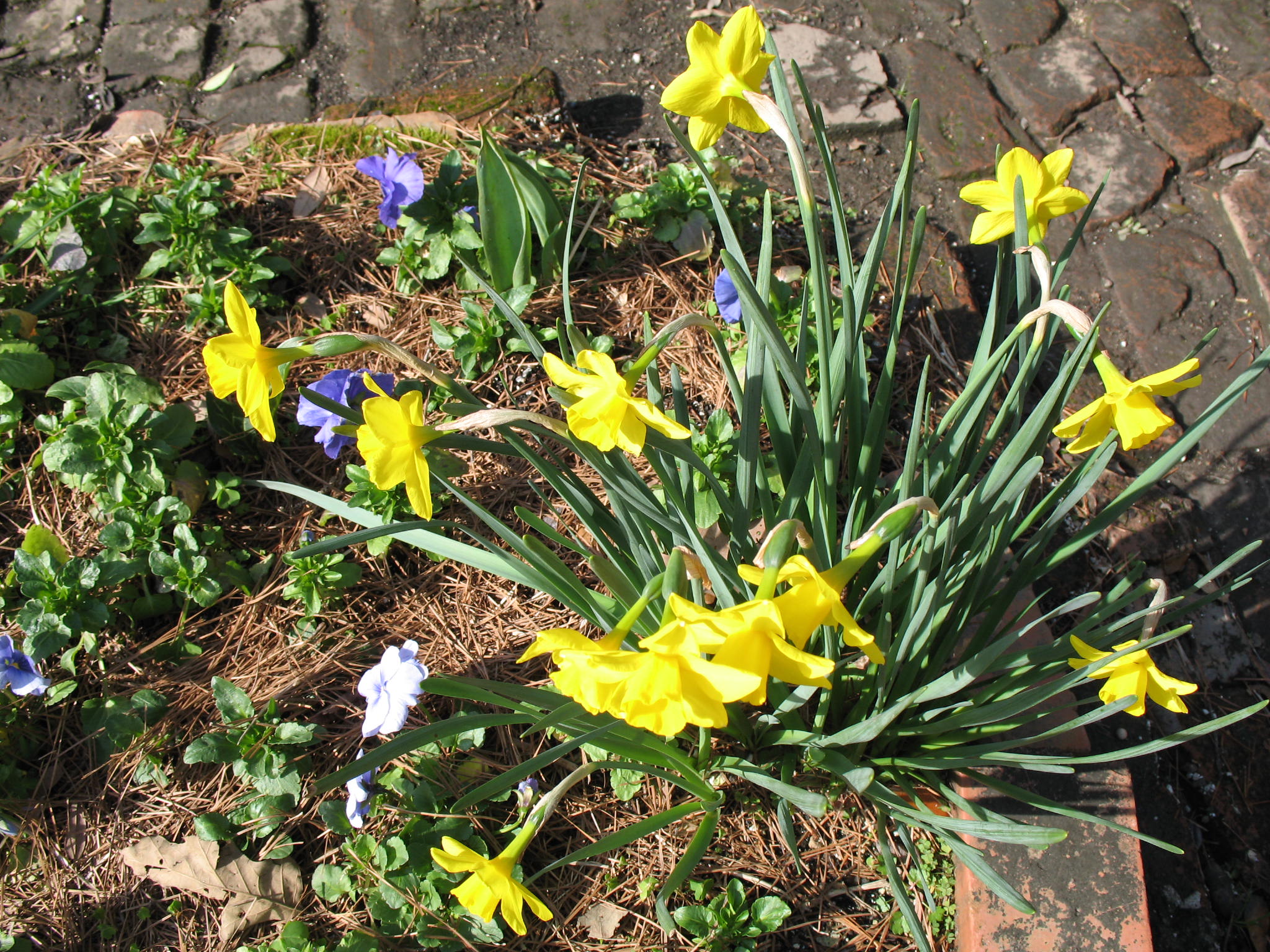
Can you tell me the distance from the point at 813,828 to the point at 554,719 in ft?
2.35

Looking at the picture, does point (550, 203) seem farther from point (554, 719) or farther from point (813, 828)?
point (813, 828)

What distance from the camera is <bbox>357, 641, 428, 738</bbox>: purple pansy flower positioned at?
1.48m

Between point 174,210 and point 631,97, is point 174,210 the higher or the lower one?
the lower one

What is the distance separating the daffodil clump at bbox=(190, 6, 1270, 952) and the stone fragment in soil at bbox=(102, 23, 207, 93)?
1.79 m

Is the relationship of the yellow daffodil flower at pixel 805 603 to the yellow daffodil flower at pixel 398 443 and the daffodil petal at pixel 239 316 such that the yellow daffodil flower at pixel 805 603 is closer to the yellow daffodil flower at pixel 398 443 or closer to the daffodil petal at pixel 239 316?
the yellow daffodil flower at pixel 398 443

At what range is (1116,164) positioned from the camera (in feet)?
9.05

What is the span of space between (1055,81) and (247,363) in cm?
293

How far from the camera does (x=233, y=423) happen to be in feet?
6.63

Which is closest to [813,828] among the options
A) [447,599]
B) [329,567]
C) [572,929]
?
[572,929]

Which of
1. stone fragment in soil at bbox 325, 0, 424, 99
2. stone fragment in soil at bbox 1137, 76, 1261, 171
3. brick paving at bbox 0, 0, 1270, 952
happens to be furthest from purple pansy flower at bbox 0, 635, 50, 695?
stone fragment in soil at bbox 1137, 76, 1261, 171

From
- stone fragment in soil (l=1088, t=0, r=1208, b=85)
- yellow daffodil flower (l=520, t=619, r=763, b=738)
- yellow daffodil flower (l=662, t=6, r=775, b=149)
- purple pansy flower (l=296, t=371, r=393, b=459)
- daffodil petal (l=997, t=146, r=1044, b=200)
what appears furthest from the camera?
stone fragment in soil (l=1088, t=0, r=1208, b=85)

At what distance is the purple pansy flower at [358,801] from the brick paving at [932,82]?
1.95 metres

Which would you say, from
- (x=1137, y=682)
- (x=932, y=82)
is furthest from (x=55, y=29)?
(x=1137, y=682)

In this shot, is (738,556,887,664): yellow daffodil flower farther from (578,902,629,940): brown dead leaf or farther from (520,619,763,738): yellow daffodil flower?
(578,902,629,940): brown dead leaf
